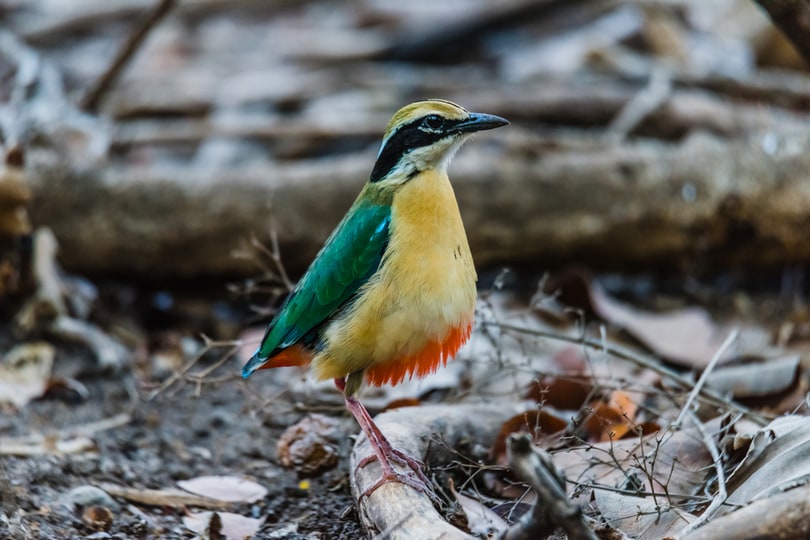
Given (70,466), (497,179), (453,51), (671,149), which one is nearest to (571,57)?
(453,51)

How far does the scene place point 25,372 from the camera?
5668 millimetres

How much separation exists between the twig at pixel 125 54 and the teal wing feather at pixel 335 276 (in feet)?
11.2

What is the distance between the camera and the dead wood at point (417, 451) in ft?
10.6

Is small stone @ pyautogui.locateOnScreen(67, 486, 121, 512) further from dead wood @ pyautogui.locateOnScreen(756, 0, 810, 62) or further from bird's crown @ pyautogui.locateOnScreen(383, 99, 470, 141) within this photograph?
dead wood @ pyautogui.locateOnScreen(756, 0, 810, 62)

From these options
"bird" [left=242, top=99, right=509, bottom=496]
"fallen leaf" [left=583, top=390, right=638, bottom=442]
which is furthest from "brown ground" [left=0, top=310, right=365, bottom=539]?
"fallen leaf" [left=583, top=390, right=638, bottom=442]

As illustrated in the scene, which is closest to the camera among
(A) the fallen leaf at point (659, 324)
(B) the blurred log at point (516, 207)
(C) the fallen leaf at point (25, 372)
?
(C) the fallen leaf at point (25, 372)

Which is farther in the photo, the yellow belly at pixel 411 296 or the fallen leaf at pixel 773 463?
the yellow belly at pixel 411 296

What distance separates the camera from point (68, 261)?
682 cm

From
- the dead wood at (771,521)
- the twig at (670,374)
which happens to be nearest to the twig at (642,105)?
the twig at (670,374)

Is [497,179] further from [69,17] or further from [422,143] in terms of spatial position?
[69,17]

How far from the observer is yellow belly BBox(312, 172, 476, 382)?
381 centimetres

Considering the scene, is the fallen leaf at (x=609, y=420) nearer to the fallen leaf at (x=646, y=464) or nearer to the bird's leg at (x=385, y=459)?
the fallen leaf at (x=646, y=464)

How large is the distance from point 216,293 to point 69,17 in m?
5.19

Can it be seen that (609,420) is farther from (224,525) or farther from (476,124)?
(224,525)
